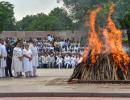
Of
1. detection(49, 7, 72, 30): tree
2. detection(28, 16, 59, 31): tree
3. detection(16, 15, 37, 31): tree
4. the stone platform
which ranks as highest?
detection(16, 15, 37, 31): tree

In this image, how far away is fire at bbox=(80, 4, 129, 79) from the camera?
18500mm

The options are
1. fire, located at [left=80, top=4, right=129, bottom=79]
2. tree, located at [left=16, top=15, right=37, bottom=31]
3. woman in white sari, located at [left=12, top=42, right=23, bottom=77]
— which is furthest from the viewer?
tree, located at [left=16, top=15, right=37, bottom=31]

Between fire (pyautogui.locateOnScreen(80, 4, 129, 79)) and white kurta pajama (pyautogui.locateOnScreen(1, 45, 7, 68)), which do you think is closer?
fire (pyautogui.locateOnScreen(80, 4, 129, 79))

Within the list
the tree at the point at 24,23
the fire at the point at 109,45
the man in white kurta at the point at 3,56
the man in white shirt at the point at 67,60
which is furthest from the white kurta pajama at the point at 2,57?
the tree at the point at 24,23

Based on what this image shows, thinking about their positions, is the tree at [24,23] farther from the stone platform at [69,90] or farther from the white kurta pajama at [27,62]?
the stone platform at [69,90]

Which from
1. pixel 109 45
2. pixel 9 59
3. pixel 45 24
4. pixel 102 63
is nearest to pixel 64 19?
pixel 9 59

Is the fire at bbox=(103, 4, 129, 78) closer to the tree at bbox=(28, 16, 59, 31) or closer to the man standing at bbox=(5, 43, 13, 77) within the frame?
the man standing at bbox=(5, 43, 13, 77)

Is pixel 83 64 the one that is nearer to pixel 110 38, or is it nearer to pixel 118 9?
pixel 110 38

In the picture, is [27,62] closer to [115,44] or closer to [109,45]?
[109,45]

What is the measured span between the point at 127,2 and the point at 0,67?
7916mm

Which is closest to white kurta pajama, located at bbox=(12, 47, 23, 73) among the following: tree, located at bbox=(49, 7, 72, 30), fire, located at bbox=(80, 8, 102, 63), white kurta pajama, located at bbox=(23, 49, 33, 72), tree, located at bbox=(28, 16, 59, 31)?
white kurta pajama, located at bbox=(23, 49, 33, 72)

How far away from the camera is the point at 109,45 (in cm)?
1925

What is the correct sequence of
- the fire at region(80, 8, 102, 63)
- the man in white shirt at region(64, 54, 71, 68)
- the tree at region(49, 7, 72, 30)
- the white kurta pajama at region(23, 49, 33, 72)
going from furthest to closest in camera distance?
the tree at region(49, 7, 72, 30)
the man in white shirt at region(64, 54, 71, 68)
the white kurta pajama at region(23, 49, 33, 72)
the fire at region(80, 8, 102, 63)

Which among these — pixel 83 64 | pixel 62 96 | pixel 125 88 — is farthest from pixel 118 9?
pixel 62 96
